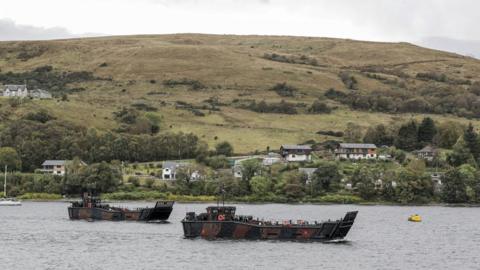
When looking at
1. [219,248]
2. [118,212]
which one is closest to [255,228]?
[219,248]

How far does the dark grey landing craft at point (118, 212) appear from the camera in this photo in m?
156

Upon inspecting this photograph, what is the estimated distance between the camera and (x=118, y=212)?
15862 centimetres

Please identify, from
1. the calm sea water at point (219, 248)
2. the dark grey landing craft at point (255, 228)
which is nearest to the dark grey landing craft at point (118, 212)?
the calm sea water at point (219, 248)

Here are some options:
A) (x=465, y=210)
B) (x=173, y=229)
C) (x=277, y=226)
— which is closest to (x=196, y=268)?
(x=277, y=226)

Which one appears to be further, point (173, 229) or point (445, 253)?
point (173, 229)

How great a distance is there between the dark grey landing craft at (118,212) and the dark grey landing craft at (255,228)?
1221 inches

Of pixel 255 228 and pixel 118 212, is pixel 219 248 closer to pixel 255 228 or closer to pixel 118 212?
pixel 255 228

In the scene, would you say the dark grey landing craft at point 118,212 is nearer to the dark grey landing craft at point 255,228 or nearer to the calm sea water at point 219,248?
the calm sea water at point 219,248

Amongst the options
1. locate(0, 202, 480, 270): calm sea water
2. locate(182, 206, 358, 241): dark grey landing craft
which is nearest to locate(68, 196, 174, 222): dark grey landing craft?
locate(0, 202, 480, 270): calm sea water

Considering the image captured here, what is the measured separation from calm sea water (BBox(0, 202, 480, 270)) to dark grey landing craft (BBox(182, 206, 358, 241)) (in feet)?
5.77

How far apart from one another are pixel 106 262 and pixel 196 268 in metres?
11.5

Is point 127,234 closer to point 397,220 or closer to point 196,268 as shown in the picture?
point 196,268

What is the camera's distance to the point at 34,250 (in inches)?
4486

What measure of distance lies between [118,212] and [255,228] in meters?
44.0
